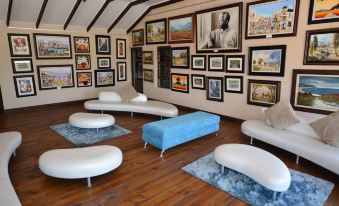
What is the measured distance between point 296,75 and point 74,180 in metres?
4.89

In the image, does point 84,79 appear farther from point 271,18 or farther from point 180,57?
point 271,18

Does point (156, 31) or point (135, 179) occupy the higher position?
point (156, 31)

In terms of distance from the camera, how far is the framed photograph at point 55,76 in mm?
7816

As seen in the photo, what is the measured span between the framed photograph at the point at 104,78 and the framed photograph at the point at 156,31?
216cm

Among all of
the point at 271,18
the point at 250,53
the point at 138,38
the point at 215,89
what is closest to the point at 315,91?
the point at 250,53

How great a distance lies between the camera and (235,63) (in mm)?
6043

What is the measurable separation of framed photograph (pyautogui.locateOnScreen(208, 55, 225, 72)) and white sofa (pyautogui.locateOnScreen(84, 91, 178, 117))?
167cm

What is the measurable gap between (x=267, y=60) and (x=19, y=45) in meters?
7.57

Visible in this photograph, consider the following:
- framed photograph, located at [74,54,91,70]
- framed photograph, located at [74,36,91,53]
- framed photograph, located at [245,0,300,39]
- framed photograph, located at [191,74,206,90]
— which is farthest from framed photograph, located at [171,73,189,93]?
framed photograph, located at [74,36,91,53]

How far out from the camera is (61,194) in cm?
310

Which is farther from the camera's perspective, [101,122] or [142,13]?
[142,13]

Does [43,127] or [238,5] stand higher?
[238,5]

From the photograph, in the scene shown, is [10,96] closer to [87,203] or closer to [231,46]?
[87,203]

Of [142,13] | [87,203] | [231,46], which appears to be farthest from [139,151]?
[142,13]
